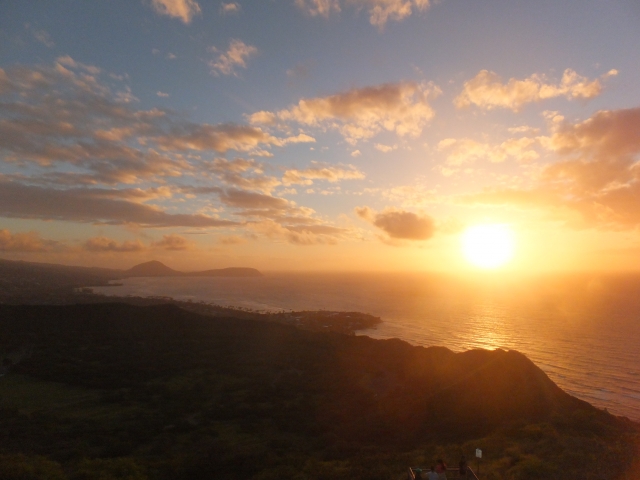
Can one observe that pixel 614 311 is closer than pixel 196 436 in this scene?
No

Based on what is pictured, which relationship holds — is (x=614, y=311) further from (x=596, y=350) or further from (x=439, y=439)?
(x=439, y=439)

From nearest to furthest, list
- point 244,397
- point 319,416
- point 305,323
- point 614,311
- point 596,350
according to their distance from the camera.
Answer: point 319,416, point 244,397, point 596,350, point 305,323, point 614,311

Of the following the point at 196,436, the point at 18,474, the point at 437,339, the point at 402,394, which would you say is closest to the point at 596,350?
the point at 437,339

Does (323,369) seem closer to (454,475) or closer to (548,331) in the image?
(454,475)

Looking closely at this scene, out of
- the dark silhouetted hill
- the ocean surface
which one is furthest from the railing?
the ocean surface

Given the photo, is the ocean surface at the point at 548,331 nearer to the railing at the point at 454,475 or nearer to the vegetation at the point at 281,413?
the vegetation at the point at 281,413

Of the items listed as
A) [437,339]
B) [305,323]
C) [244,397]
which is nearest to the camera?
[244,397]

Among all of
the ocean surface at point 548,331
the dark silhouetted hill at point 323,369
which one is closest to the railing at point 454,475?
the dark silhouetted hill at point 323,369

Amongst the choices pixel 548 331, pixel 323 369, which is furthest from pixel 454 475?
pixel 548 331
